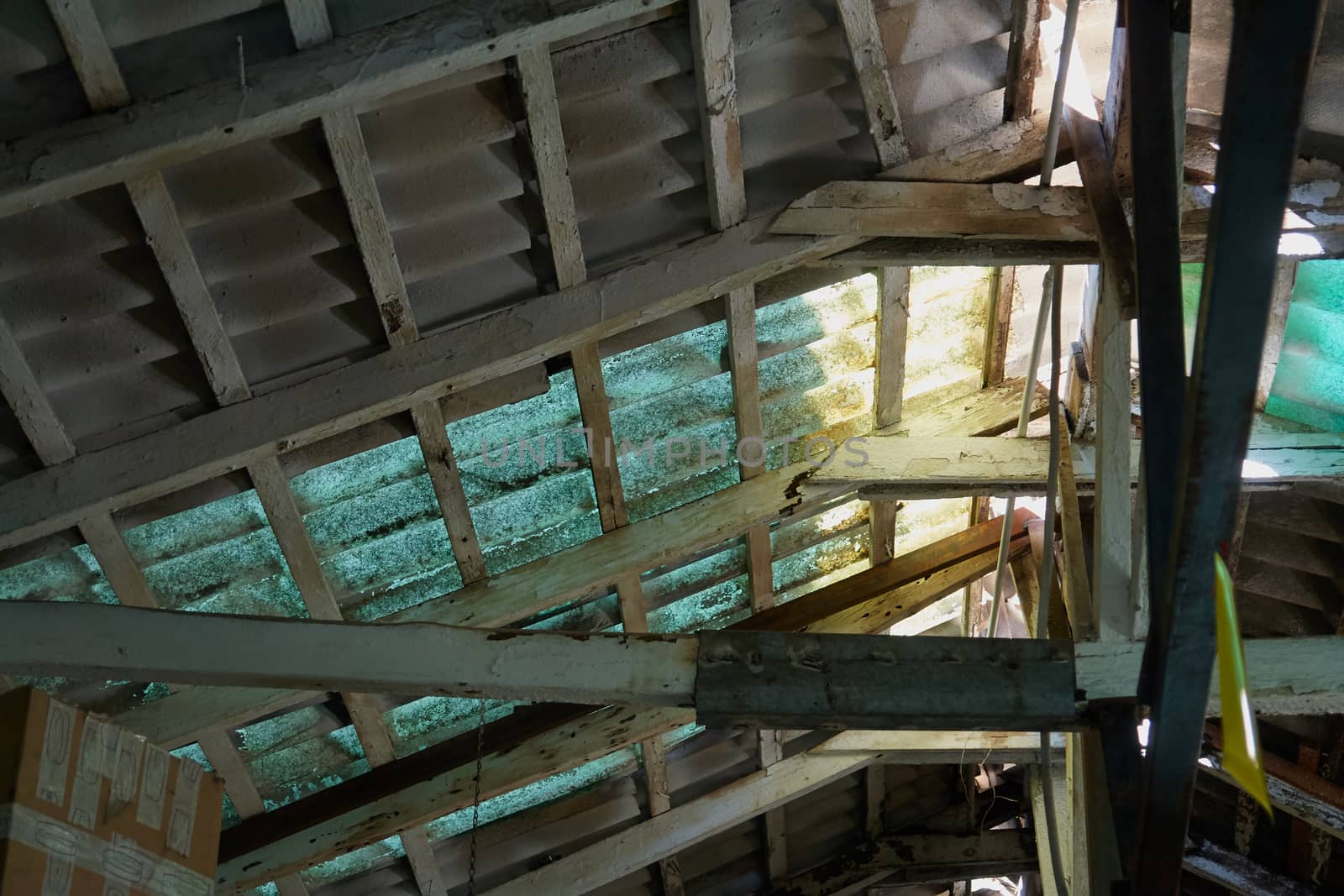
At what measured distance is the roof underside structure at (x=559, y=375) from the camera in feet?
8.45

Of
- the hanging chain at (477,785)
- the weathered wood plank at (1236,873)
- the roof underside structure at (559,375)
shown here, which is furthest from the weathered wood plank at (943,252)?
the weathered wood plank at (1236,873)

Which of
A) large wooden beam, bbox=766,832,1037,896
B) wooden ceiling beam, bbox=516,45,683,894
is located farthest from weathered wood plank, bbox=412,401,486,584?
large wooden beam, bbox=766,832,1037,896

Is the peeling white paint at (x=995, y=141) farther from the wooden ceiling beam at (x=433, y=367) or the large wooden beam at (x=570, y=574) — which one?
the large wooden beam at (x=570, y=574)

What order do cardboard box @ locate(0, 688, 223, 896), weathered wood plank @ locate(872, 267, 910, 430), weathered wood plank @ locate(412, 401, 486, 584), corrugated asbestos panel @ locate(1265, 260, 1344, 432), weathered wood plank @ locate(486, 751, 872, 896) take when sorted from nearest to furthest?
cardboard box @ locate(0, 688, 223, 896), weathered wood plank @ locate(412, 401, 486, 584), corrugated asbestos panel @ locate(1265, 260, 1344, 432), weathered wood plank @ locate(872, 267, 910, 430), weathered wood plank @ locate(486, 751, 872, 896)

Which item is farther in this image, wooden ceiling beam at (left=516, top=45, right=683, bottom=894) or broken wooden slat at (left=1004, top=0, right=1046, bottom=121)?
broken wooden slat at (left=1004, top=0, right=1046, bottom=121)

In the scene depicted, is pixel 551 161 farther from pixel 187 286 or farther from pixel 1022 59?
pixel 1022 59

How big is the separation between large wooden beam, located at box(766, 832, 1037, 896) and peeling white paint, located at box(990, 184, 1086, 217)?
3930mm

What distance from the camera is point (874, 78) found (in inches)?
130

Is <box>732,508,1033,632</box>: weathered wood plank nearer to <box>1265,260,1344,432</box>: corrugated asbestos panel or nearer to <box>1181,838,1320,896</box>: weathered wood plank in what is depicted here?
<box>1265,260,1344,432</box>: corrugated asbestos panel

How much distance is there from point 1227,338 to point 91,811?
1.88 meters

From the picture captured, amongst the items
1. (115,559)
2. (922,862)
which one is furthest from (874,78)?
(922,862)

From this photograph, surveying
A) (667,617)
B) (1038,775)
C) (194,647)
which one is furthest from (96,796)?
(1038,775)

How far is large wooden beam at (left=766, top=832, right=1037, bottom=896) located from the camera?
624 cm

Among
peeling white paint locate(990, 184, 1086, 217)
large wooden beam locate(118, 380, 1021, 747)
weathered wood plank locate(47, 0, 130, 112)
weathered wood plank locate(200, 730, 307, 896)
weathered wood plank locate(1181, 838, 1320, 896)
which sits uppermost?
weathered wood plank locate(47, 0, 130, 112)
